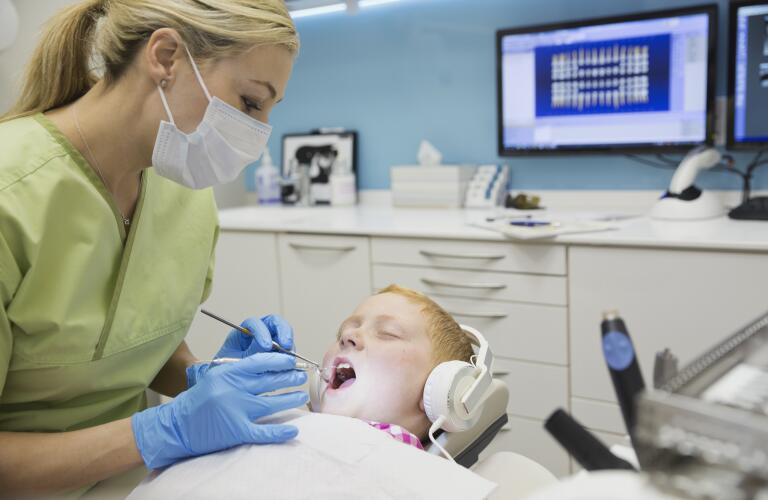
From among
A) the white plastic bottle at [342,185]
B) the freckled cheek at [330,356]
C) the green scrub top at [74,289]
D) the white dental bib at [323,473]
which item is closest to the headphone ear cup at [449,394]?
the white dental bib at [323,473]

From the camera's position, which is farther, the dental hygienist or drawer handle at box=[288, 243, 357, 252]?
drawer handle at box=[288, 243, 357, 252]

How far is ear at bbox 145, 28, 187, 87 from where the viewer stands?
1.12 m

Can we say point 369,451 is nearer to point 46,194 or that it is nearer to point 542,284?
point 46,194

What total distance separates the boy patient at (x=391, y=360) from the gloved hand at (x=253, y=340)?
120 millimetres

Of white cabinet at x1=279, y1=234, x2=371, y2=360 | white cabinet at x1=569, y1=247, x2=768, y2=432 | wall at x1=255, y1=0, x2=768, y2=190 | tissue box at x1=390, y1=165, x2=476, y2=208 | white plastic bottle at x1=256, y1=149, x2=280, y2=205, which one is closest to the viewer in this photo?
white cabinet at x1=569, y1=247, x2=768, y2=432

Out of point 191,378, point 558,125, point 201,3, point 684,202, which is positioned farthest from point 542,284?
point 201,3

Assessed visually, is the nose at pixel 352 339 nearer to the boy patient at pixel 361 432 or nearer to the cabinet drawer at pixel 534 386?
the boy patient at pixel 361 432

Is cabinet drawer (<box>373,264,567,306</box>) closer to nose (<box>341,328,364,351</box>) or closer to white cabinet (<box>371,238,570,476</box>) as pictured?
white cabinet (<box>371,238,570,476</box>)

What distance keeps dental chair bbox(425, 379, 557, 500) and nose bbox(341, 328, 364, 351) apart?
0.23 m

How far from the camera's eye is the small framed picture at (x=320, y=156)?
3.02 m

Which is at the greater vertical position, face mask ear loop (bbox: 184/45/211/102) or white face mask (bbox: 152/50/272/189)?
face mask ear loop (bbox: 184/45/211/102)

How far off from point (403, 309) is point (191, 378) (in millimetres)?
435

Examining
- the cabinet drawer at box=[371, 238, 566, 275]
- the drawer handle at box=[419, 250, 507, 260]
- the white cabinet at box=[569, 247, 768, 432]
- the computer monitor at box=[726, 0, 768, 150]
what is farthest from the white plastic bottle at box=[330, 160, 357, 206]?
the computer monitor at box=[726, 0, 768, 150]

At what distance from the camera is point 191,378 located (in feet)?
4.32
